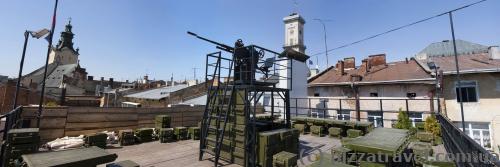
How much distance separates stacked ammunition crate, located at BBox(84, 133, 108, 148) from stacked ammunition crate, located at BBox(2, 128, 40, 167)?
281cm

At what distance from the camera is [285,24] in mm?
31938

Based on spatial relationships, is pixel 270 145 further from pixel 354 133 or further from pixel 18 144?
pixel 18 144

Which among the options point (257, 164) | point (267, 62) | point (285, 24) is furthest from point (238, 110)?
point (285, 24)

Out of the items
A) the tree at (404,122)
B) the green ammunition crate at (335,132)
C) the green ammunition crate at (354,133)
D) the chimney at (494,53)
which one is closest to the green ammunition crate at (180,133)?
the green ammunition crate at (335,132)

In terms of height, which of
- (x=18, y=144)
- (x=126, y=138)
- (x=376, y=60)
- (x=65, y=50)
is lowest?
(x=126, y=138)

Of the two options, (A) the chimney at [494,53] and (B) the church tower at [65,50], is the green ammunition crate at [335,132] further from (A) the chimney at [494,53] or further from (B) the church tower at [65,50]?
(B) the church tower at [65,50]

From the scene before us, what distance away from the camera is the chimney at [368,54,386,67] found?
935 inches

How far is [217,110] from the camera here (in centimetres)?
877

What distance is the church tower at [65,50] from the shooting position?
60.2 m

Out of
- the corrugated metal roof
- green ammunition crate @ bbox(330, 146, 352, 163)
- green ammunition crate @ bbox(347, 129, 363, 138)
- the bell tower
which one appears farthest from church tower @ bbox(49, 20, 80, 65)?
green ammunition crate @ bbox(330, 146, 352, 163)

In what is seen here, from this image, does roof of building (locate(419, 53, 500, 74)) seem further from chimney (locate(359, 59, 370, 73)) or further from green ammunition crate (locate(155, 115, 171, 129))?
green ammunition crate (locate(155, 115, 171, 129))

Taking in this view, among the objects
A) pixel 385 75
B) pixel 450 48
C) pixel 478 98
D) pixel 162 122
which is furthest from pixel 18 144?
pixel 450 48

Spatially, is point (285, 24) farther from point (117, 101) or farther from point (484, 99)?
point (117, 101)

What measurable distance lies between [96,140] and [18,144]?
3361 mm
